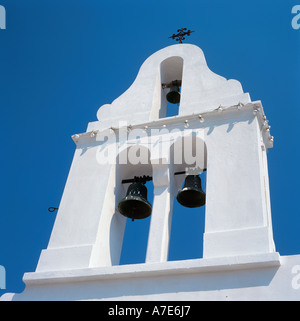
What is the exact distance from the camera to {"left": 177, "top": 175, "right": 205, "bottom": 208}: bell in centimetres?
818

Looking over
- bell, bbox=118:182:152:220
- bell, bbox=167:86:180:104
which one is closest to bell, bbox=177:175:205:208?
bell, bbox=118:182:152:220

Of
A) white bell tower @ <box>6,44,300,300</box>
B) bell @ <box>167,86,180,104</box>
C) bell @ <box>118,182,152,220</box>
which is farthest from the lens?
bell @ <box>167,86,180,104</box>

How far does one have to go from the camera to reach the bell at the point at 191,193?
26.8ft

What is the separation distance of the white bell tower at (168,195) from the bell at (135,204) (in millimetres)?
208

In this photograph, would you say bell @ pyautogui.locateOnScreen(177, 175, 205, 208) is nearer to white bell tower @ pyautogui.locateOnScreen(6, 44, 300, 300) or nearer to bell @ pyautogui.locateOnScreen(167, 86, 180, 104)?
white bell tower @ pyautogui.locateOnScreen(6, 44, 300, 300)

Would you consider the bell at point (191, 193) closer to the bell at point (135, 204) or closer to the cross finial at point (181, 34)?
the bell at point (135, 204)

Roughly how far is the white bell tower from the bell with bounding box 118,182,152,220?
0.21 meters

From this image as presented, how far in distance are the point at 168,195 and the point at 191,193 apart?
466mm

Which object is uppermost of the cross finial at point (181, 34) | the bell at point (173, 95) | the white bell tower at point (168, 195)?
the cross finial at point (181, 34)

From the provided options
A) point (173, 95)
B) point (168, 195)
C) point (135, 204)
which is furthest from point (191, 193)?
point (173, 95)

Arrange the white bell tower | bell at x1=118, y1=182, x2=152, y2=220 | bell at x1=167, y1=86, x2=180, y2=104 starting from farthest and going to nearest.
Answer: bell at x1=167, y1=86, x2=180, y2=104 < bell at x1=118, y1=182, x2=152, y2=220 < the white bell tower

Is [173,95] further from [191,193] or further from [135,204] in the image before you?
[135,204]

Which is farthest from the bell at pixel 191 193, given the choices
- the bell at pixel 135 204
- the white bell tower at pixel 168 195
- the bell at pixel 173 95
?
the bell at pixel 173 95
